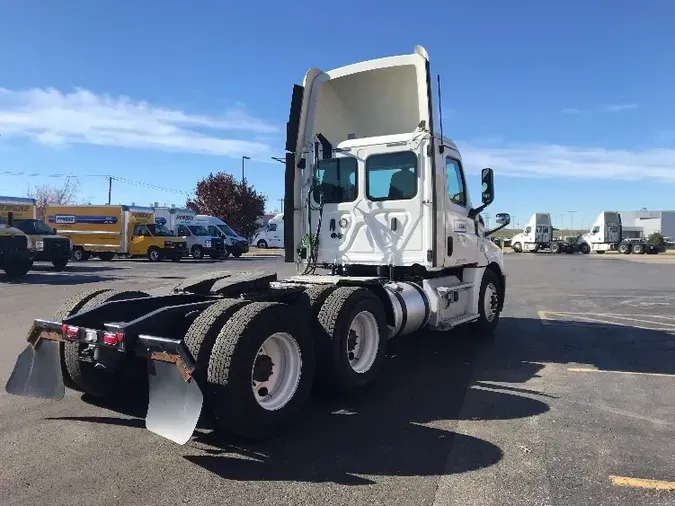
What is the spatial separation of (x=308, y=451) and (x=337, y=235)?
4.13 meters

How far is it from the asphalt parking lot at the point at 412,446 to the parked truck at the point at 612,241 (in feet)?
159

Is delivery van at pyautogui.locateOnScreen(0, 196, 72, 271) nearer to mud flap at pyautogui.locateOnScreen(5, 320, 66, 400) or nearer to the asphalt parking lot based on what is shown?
the asphalt parking lot

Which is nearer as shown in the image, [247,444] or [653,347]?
[247,444]

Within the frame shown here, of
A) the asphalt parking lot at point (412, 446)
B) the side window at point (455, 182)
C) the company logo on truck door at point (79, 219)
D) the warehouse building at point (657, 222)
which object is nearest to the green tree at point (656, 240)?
the warehouse building at point (657, 222)

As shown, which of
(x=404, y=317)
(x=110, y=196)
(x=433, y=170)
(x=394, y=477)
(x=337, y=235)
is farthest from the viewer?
(x=110, y=196)

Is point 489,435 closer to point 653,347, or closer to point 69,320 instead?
point 69,320

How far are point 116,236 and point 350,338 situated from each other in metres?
28.4

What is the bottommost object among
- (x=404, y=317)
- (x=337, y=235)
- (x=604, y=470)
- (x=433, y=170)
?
(x=604, y=470)

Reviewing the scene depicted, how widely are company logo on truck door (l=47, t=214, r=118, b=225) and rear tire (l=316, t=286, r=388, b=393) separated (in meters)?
28.2

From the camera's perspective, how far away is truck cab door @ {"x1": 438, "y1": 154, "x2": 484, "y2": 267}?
7734 mm

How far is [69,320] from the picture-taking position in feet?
15.6

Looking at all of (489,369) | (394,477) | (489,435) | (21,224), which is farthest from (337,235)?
(21,224)

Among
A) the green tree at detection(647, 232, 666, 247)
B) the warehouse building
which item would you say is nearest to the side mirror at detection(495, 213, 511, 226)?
the green tree at detection(647, 232, 666, 247)

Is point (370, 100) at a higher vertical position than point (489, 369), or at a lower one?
higher
